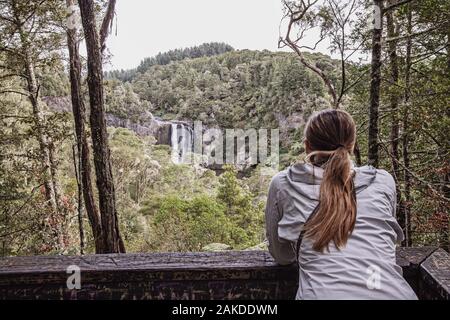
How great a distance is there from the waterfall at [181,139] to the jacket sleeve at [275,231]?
4020 centimetres

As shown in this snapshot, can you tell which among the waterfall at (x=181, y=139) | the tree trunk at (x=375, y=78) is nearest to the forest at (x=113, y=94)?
the tree trunk at (x=375, y=78)

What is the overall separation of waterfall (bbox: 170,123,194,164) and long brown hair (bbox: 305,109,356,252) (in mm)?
40233

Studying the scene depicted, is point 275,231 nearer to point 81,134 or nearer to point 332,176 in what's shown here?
point 332,176

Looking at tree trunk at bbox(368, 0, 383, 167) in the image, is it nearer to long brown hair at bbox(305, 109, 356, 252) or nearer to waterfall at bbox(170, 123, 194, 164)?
long brown hair at bbox(305, 109, 356, 252)

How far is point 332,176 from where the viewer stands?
127cm

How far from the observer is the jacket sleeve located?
1.37 m

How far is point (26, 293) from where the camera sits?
4.72 feet

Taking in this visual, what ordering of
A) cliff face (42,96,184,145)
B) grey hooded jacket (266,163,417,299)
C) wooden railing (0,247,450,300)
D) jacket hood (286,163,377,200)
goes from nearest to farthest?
grey hooded jacket (266,163,417,299)
jacket hood (286,163,377,200)
wooden railing (0,247,450,300)
cliff face (42,96,184,145)

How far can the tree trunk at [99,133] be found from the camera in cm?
320

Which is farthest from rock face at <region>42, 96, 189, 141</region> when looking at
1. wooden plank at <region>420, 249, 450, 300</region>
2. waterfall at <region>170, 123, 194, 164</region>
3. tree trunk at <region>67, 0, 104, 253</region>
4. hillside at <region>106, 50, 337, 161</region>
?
wooden plank at <region>420, 249, 450, 300</region>

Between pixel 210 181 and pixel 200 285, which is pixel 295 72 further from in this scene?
pixel 200 285

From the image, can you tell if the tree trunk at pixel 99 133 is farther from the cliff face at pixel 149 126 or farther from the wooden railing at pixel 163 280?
the cliff face at pixel 149 126

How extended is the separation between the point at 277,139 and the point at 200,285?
4308 cm

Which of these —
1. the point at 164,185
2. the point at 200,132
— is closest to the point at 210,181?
the point at 164,185
